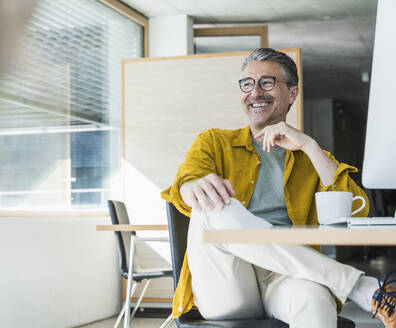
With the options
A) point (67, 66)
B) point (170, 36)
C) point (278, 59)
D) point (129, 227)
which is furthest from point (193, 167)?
point (170, 36)

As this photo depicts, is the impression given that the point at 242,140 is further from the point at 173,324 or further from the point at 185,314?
the point at 173,324

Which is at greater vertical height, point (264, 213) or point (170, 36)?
point (170, 36)

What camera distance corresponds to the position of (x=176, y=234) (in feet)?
6.11

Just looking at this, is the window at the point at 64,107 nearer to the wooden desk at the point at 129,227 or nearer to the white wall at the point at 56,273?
the white wall at the point at 56,273

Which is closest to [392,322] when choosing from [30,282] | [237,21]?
[30,282]

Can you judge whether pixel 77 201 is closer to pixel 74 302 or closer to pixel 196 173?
pixel 74 302

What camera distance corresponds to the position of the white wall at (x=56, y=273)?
3.86 m

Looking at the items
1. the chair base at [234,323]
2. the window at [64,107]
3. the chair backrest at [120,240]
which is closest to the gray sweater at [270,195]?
the chair base at [234,323]

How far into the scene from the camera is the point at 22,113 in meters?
4.34

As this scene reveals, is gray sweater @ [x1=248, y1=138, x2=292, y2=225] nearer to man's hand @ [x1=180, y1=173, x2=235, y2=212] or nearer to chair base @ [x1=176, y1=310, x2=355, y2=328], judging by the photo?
chair base @ [x1=176, y1=310, x2=355, y2=328]

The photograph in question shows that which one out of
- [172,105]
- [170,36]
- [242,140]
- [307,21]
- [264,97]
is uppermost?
[307,21]

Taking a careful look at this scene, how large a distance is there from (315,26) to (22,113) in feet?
12.8

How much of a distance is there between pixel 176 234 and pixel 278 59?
2.37 ft

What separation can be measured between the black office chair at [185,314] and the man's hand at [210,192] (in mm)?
351
